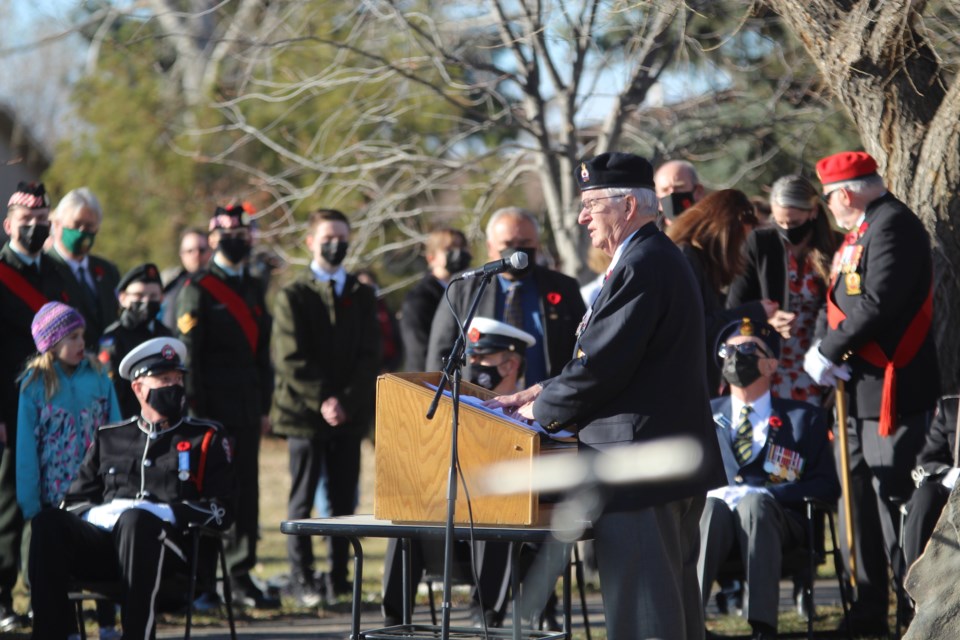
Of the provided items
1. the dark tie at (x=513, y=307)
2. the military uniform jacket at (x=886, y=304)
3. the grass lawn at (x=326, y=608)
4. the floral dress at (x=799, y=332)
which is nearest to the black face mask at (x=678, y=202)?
the floral dress at (x=799, y=332)

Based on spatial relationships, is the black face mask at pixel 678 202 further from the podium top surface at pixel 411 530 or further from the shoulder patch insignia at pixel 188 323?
the podium top surface at pixel 411 530

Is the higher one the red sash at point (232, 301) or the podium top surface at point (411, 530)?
the red sash at point (232, 301)

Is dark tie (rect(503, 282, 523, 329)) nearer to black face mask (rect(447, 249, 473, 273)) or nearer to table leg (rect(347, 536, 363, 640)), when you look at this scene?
black face mask (rect(447, 249, 473, 273))

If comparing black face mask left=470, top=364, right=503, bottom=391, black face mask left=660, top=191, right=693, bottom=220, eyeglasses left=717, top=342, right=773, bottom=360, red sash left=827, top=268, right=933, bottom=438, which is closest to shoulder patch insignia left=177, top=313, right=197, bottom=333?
black face mask left=470, top=364, right=503, bottom=391

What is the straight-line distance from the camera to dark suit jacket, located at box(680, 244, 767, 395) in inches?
276

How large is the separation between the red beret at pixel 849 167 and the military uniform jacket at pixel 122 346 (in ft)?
12.6

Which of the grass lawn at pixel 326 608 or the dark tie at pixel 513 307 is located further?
the dark tie at pixel 513 307

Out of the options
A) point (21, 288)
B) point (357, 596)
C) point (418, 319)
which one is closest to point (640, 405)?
point (357, 596)

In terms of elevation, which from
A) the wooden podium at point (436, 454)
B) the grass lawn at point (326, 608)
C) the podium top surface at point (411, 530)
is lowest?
the grass lawn at point (326, 608)

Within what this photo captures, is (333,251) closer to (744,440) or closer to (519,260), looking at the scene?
(744,440)

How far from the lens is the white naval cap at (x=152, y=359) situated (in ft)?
22.2

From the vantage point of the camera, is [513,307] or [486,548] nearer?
[486,548]

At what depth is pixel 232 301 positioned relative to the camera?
862 centimetres

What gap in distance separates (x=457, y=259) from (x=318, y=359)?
1180mm
